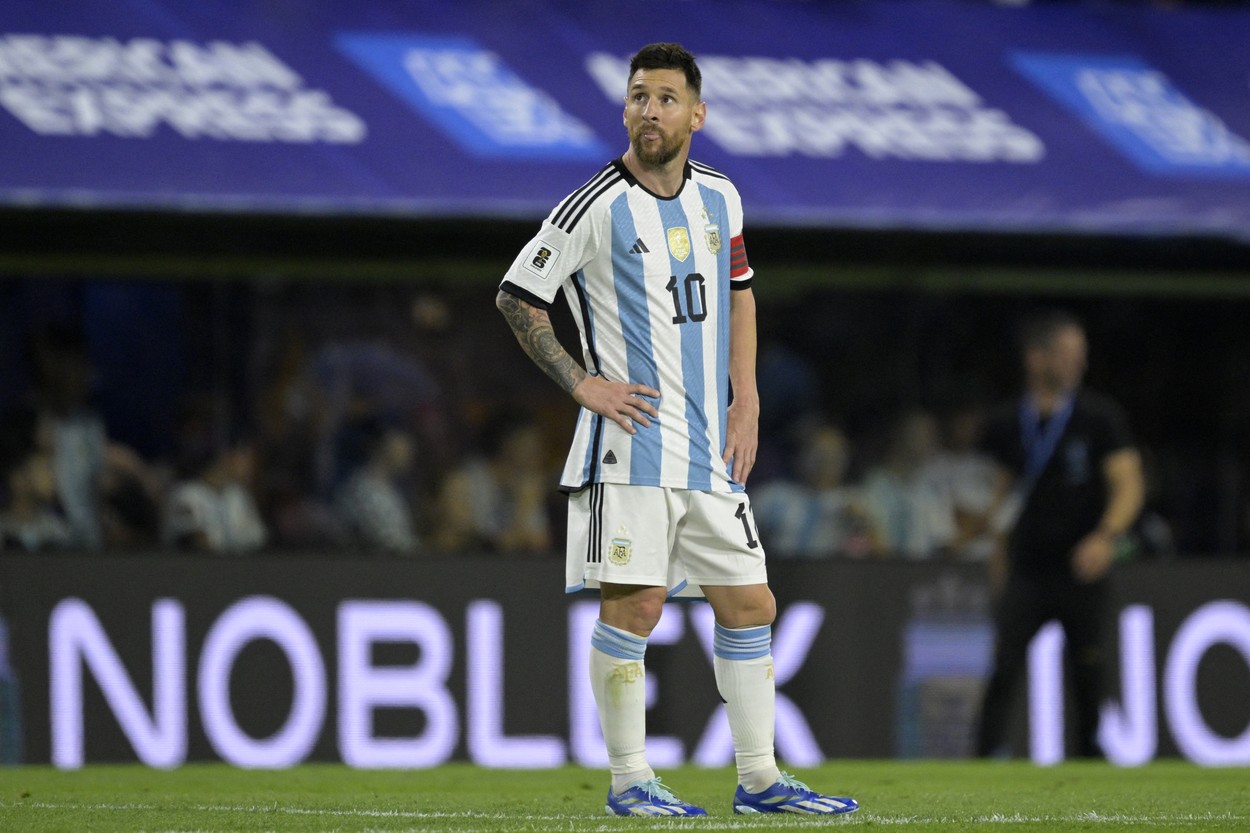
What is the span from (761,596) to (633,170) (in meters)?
1.20

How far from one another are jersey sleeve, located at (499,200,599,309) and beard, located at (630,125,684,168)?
8.9 inches

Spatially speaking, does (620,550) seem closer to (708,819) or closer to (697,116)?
(708,819)

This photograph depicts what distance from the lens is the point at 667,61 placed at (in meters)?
5.40

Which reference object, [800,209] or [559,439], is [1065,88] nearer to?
[800,209]

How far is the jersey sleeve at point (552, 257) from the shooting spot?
5.39 m

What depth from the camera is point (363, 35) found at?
979 centimetres

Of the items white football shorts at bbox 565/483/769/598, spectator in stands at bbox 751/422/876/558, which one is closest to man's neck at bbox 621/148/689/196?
white football shorts at bbox 565/483/769/598

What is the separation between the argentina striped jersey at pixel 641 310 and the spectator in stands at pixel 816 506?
205 inches

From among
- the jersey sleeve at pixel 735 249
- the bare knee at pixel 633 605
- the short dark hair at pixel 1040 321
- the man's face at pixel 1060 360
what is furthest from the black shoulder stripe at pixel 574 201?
the short dark hair at pixel 1040 321

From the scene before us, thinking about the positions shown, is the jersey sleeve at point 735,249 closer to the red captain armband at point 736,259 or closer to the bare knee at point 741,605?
the red captain armband at point 736,259

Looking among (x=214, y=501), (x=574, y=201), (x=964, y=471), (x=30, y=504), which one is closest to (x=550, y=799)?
(x=574, y=201)

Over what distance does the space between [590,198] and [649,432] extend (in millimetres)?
651

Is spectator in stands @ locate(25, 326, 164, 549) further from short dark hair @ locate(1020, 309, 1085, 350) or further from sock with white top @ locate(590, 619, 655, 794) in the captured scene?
sock with white top @ locate(590, 619, 655, 794)

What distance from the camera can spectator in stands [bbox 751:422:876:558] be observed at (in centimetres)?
1072
